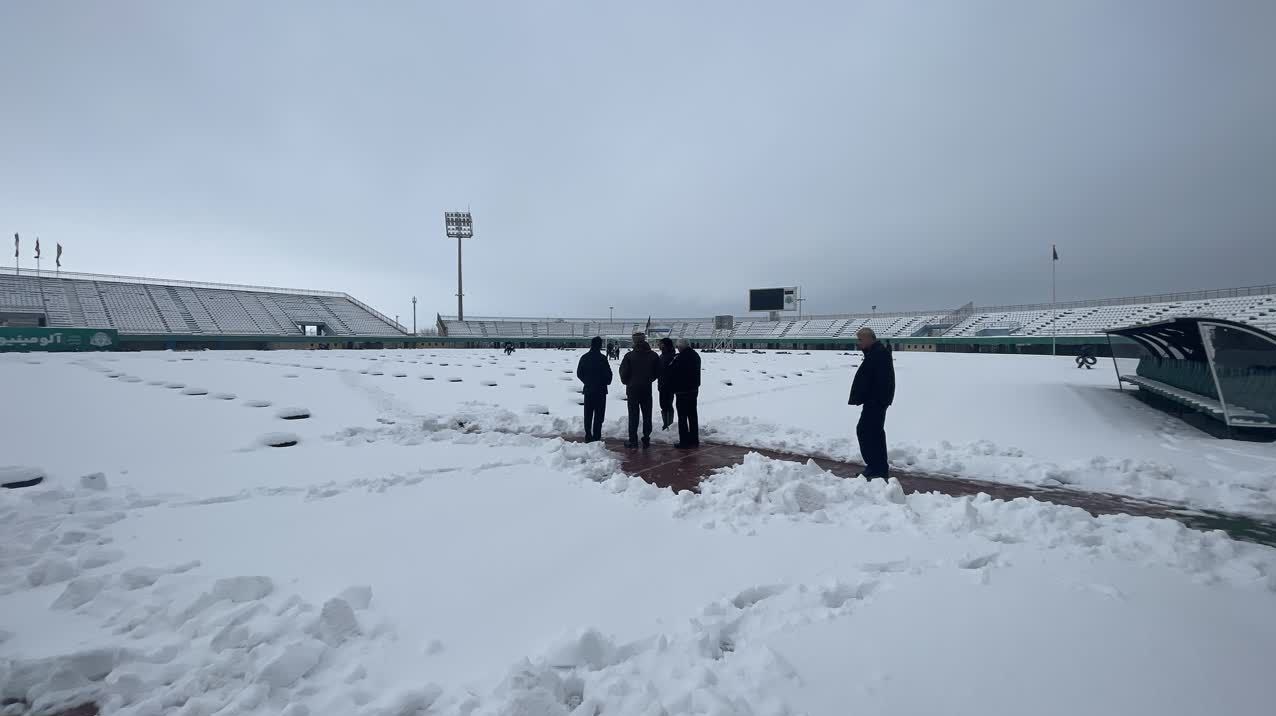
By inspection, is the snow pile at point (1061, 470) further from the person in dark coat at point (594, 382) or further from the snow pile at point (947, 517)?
the person in dark coat at point (594, 382)

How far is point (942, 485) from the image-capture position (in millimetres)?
5168

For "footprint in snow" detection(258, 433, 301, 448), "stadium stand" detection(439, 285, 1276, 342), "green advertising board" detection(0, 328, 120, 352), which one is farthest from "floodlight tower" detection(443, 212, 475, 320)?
"footprint in snow" detection(258, 433, 301, 448)

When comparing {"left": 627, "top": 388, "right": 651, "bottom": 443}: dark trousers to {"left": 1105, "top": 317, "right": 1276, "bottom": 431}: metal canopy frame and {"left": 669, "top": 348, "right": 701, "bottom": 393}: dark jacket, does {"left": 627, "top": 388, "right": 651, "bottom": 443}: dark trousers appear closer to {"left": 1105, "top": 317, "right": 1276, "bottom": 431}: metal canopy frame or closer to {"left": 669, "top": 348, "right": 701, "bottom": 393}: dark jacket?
{"left": 669, "top": 348, "right": 701, "bottom": 393}: dark jacket

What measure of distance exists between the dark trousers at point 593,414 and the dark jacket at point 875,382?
3.57 m

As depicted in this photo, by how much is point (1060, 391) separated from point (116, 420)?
62.2 ft

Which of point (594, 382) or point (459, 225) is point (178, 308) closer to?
point (459, 225)

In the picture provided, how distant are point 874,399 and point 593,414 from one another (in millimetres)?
4026

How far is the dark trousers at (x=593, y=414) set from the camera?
23.2 ft

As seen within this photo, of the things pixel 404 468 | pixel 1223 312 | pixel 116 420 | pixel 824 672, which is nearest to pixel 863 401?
pixel 824 672

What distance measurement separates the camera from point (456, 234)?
5628cm

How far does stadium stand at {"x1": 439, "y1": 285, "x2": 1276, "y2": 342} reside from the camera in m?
37.6

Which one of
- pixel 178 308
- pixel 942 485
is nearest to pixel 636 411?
pixel 942 485

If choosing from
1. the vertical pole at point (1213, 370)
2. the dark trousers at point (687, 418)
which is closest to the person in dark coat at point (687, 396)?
the dark trousers at point (687, 418)

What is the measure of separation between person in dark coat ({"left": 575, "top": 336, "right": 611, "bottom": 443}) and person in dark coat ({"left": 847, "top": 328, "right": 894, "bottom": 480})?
3404 millimetres
